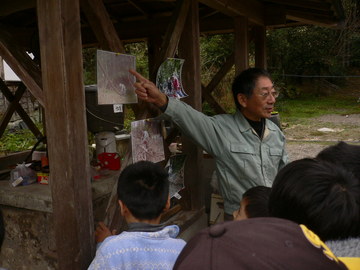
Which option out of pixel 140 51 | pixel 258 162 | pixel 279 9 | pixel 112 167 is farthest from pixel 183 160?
pixel 140 51

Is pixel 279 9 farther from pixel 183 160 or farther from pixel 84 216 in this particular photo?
pixel 84 216

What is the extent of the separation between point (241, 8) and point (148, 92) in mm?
1958

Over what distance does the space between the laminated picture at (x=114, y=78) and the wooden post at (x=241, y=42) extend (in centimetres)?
193

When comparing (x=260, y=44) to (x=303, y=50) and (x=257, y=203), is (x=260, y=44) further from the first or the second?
(x=303, y=50)

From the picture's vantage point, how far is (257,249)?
806 millimetres

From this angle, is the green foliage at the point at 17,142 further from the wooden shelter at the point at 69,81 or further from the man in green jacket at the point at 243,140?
the man in green jacket at the point at 243,140

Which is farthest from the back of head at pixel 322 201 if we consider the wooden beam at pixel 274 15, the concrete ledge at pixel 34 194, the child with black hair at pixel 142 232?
the wooden beam at pixel 274 15

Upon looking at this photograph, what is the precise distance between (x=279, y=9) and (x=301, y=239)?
424cm

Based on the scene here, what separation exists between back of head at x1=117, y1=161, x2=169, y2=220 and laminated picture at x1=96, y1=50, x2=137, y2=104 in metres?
0.53

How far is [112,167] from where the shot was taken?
322 cm

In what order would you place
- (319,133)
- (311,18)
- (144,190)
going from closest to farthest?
(144,190) < (311,18) < (319,133)

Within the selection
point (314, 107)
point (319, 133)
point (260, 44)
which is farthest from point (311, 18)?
point (314, 107)

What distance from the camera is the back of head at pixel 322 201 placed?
108 cm

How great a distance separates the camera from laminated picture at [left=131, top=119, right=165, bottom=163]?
2.57m
